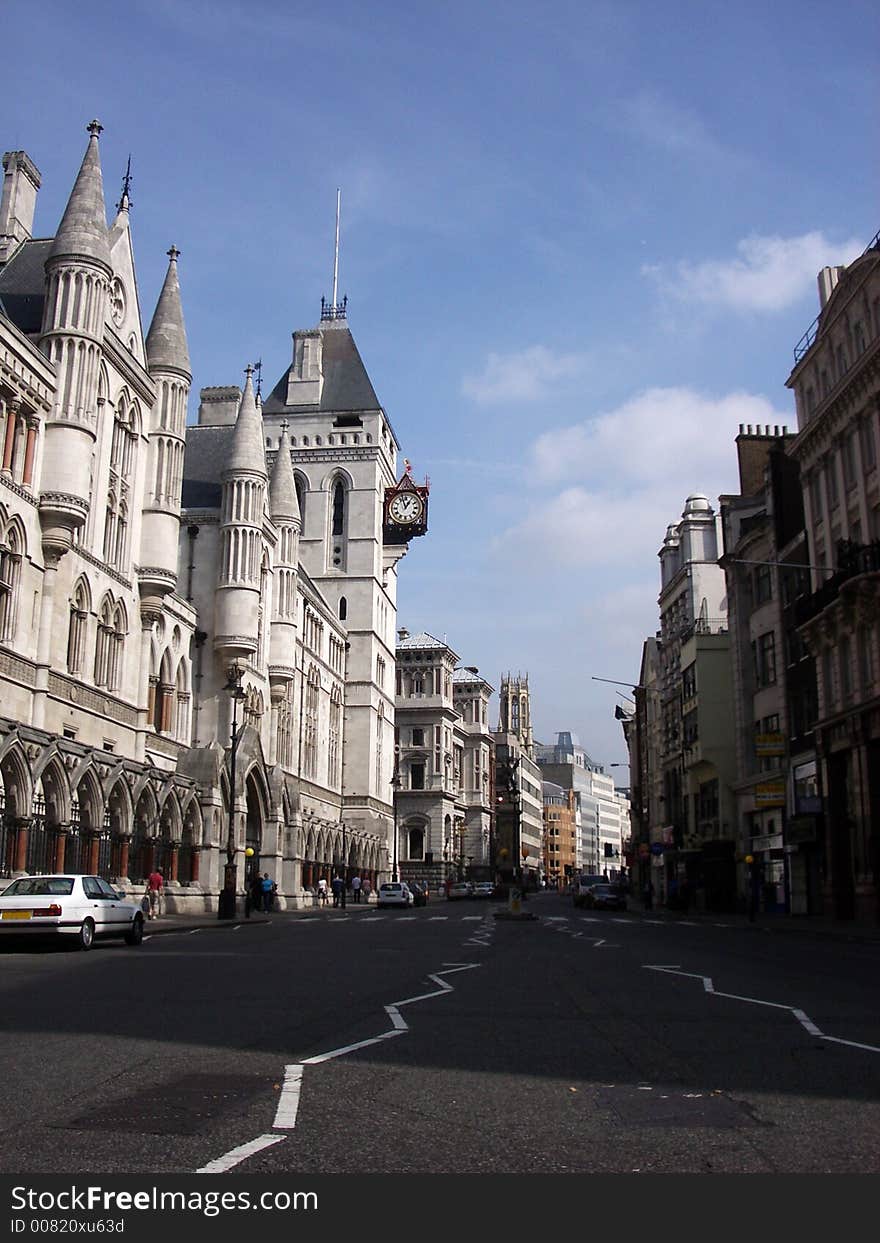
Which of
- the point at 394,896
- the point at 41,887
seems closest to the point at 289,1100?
the point at 41,887

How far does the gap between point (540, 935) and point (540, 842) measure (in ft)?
542

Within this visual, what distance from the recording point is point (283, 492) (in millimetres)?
62781

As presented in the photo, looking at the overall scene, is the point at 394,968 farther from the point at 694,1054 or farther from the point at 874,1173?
the point at 874,1173

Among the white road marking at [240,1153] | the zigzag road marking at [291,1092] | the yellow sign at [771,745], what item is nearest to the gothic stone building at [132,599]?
the yellow sign at [771,745]

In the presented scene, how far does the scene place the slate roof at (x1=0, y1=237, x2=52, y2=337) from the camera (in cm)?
3822

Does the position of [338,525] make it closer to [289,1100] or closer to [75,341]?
[75,341]

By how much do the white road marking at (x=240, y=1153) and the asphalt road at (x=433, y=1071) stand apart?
0.02 meters

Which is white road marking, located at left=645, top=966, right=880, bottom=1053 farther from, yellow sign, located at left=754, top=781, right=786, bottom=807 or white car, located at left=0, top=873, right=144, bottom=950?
yellow sign, located at left=754, top=781, right=786, bottom=807

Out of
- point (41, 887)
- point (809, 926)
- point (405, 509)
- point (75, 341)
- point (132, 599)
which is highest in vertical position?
point (405, 509)

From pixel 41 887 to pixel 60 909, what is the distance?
0.82 metres

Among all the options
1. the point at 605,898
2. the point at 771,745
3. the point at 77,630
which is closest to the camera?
the point at 77,630

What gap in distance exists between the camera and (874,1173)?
5.31m

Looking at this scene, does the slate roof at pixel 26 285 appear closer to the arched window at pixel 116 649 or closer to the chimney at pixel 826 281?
the arched window at pixel 116 649

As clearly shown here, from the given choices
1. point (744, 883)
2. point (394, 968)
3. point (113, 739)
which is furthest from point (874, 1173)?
point (744, 883)
